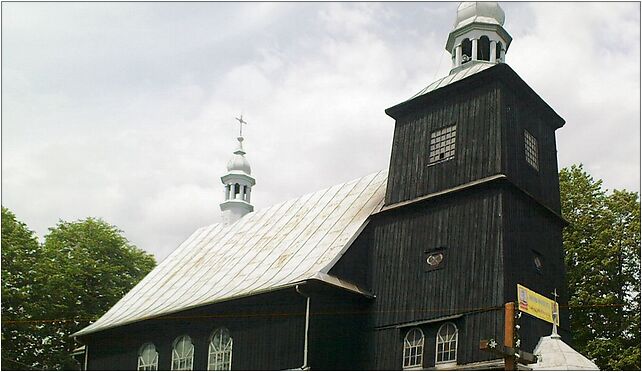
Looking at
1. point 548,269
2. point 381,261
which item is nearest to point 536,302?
point 548,269

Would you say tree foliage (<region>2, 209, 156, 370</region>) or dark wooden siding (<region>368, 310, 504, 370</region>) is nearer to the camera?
dark wooden siding (<region>368, 310, 504, 370</region>)

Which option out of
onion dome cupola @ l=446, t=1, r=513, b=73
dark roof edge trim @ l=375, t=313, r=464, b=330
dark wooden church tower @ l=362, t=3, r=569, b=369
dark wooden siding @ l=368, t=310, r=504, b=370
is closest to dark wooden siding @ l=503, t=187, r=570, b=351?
dark wooden church tower @ l=362, t=3, r=569, b=369

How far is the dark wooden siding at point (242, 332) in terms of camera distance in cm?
2291

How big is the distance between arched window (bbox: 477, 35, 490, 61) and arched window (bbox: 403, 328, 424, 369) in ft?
30.3

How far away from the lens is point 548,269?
23234mm

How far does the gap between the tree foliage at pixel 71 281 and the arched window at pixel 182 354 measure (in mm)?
14655

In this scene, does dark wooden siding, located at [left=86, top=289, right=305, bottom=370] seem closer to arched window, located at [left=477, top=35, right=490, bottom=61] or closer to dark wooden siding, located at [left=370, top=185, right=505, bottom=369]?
dark wooden siding, located at [left=370, top=185, right=505, bottom=369]

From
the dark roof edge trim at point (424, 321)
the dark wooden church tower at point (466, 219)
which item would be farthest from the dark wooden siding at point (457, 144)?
the dark roof edge trim at point (424, 321)

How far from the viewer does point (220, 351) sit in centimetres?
2477

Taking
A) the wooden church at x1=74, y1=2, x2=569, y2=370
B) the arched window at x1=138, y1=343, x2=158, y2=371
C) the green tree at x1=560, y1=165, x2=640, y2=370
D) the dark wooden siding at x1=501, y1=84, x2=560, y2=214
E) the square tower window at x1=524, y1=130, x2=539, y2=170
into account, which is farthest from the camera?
the green tree at x1=560, y1=165, x2=640, y2=370

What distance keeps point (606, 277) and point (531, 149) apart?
10.0 metres

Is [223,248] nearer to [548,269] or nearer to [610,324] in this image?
[548,269]

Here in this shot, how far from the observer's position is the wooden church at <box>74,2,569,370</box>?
70.6 ft

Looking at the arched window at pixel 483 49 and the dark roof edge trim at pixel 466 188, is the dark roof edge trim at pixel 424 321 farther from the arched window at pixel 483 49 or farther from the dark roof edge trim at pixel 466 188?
the arched window at pixel 483 49
